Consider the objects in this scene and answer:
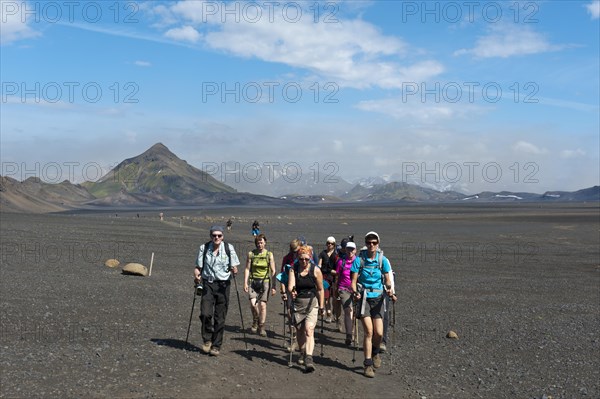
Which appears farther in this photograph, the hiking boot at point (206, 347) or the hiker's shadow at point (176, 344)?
the hiker's shadow at point (176, 344)

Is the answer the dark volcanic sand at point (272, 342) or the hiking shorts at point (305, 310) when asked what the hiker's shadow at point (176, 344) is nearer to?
the dark volcanic sand at point (272, 342)

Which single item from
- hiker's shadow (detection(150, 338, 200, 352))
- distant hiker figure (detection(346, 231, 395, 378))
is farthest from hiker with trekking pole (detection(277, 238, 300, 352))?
hiker's shadow (detection(150, 338, 200, 352))

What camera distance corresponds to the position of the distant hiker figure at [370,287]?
34.5 ft

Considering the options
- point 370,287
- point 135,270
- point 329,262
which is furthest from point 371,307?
point 135,270

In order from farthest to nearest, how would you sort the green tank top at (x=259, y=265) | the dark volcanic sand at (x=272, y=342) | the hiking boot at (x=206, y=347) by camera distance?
the green tank top at (x=259, y=265) → the hiking boot at (x=206, y=347) → the dark volcanic sand at (x=272, y=342)

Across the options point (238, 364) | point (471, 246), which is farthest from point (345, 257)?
point (471, 246)

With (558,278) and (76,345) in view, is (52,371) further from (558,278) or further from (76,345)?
(558,278)

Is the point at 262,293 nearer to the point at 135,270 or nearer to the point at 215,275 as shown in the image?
the point at 215,275

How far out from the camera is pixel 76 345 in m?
12.2

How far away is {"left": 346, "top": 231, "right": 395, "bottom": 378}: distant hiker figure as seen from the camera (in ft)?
34.5

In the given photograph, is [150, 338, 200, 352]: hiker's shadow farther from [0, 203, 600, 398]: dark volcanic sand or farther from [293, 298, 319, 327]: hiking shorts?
[293, 298, 319, 327]: hiking shorts

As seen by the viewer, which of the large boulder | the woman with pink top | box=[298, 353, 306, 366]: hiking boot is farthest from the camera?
the large boulder

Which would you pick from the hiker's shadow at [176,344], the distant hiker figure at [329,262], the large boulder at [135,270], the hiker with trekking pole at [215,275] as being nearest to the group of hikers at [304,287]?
the hiker with trekking pole at [215,275]

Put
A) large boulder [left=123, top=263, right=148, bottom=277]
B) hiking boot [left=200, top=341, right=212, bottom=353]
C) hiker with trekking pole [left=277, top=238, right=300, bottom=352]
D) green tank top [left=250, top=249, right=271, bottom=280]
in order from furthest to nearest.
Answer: large boulder [left=123, top=263, right=148, bottom=277], green tank top [left=250, top=249, right=271, bottom=280], hiking boot [left=200, top=341, right=212, bottom=353], hiker with trekking pole [left=277, top=238, right=300, bottom=352]
